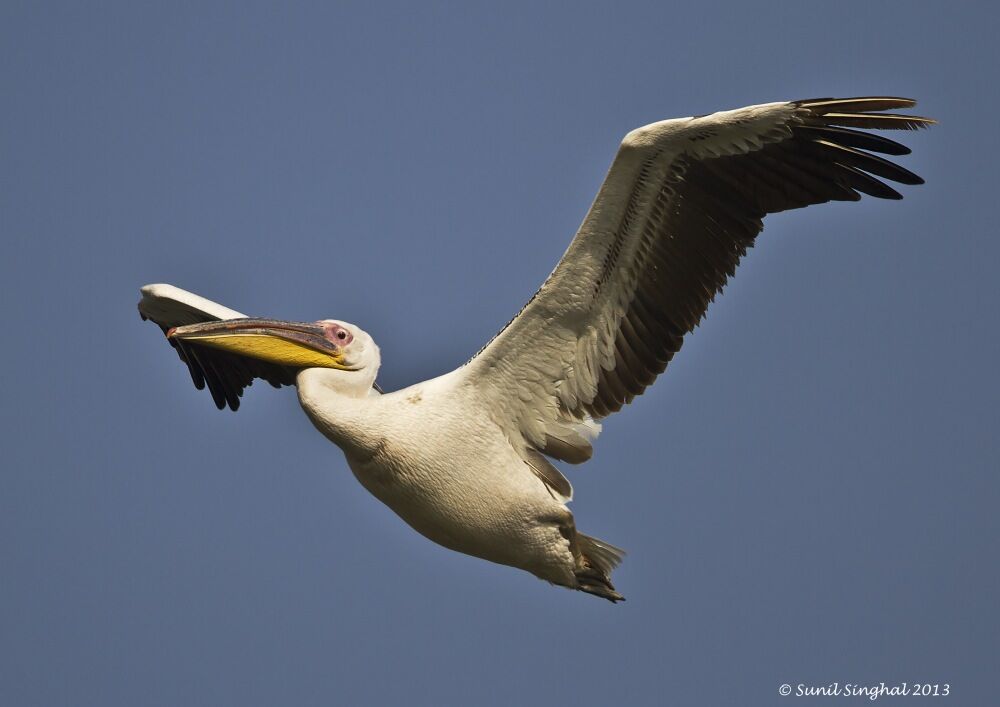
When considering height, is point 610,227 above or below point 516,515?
above

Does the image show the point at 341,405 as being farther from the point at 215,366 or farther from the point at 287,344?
the point at 215,366

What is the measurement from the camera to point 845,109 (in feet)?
34.1

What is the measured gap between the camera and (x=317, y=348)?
11.1 metres

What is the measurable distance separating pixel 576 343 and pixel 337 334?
5.21 feet

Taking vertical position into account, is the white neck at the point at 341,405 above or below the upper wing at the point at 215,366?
below

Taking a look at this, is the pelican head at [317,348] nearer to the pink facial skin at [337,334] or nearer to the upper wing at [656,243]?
the pink facial skin at [337,334]

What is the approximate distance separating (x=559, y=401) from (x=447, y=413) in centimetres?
82

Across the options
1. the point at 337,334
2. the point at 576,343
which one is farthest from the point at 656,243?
the point at 337,334

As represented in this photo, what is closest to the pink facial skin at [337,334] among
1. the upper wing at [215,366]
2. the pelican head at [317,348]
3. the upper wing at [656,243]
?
the pelican head at [317,348]

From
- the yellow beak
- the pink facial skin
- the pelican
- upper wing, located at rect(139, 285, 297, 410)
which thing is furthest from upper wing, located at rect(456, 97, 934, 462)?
upper wing, located at rect(139, 285, 297, 410)

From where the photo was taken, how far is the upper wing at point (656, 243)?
413 inches

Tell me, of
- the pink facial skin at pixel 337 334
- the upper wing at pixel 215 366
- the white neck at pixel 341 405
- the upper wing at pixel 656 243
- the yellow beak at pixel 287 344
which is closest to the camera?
the upper wing at pixel 656 243

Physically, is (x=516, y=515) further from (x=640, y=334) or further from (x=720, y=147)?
(x=720, y=147)

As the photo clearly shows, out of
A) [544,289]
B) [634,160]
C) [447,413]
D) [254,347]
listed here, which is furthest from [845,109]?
[254,347]
